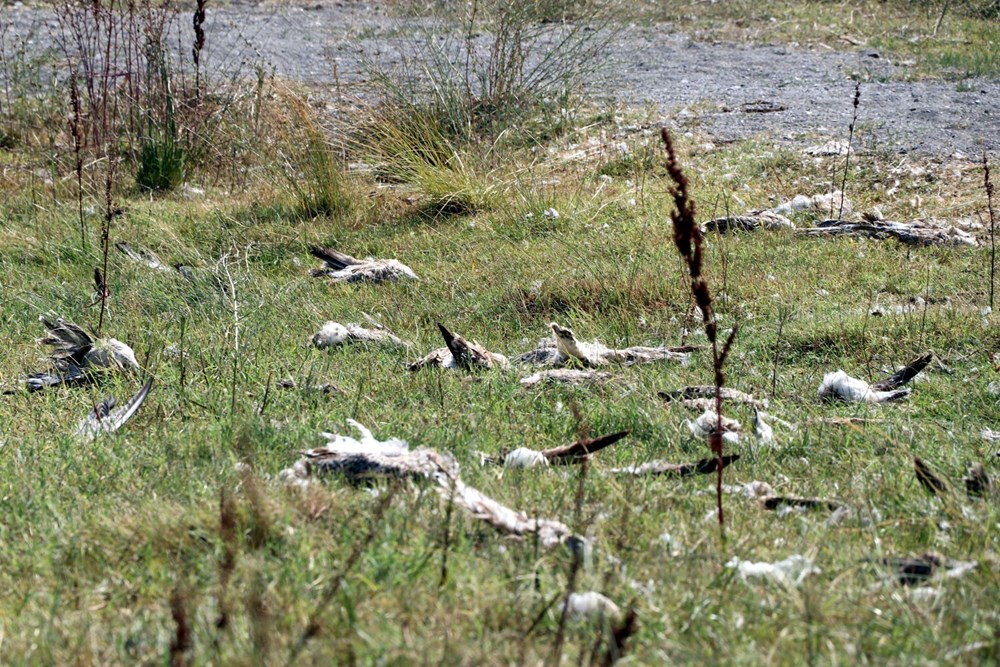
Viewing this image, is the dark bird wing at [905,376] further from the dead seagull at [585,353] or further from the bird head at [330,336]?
the bird head at [330,336]

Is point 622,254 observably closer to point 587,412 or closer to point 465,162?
point 465,162

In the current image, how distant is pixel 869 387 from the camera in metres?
3.88

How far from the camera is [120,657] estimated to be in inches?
77.5

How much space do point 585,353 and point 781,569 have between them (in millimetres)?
1889

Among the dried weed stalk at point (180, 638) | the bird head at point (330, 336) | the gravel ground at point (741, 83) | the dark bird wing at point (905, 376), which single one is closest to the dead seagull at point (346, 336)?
the bird head at point (330, 336)

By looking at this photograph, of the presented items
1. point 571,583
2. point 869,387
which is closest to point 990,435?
point 869,387

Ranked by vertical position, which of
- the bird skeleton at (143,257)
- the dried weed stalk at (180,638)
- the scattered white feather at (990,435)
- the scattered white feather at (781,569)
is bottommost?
the bird skeleton at (143,257)

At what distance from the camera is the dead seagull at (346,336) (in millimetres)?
4516

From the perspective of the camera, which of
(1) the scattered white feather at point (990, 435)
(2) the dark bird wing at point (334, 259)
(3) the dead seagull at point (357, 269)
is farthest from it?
(2) the dark bird wing at point (334, 259)

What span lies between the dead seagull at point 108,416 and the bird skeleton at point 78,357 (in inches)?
14.2

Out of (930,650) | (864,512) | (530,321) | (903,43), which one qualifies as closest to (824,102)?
(903,43)

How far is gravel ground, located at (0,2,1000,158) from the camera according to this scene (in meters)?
8.21

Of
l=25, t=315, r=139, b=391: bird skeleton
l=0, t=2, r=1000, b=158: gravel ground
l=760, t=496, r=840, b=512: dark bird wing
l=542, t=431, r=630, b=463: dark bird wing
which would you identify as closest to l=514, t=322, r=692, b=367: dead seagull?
l=542, t=431, r=630, b=463: dark bird wing

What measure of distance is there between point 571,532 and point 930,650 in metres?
0.79
